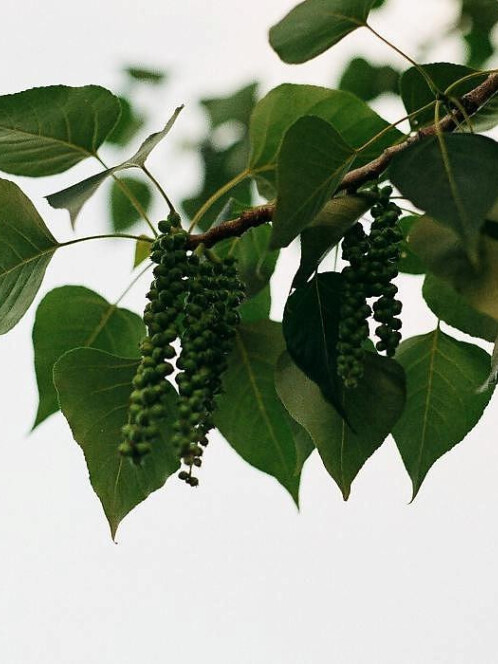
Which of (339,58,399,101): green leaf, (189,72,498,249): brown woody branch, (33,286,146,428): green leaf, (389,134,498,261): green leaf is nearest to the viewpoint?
(389,134,498,261): green leaf

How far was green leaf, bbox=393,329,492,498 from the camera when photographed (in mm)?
469

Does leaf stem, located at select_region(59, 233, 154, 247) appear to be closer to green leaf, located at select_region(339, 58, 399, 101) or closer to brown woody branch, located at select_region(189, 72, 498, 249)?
brown woody branch, located at select_region(189, 72, 498, 249)

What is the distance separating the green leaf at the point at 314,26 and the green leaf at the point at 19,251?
130 millimetres

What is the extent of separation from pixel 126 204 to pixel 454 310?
43 centimetres

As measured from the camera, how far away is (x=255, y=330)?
1.65 ft

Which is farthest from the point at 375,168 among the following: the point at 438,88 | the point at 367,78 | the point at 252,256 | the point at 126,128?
the point at 126,128

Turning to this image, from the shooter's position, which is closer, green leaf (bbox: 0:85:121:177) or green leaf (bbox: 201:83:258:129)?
green leaf (bbox: 0:85:121:177)

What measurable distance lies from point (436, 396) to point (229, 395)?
96 millimetres

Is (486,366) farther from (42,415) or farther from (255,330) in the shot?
(42,415)

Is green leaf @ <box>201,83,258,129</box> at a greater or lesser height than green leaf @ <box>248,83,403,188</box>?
greater

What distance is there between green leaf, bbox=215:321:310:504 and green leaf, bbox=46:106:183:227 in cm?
12

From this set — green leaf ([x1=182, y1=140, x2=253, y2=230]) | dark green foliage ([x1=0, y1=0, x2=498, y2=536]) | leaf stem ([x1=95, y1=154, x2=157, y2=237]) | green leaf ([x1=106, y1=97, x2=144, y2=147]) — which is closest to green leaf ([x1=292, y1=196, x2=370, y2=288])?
dark green foliage ([x1=0, y1=0, x2=498, y2=536])

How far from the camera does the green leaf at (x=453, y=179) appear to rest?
31 centimetres

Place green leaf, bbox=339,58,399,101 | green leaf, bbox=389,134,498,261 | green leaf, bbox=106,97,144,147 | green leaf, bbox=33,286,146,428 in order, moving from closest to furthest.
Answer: green leaf, bbox=389,134,498,261
green leaf, bbox=33,286,146,428
green leaf, bbox=339,58,399,101
green leaf, bbox=106,97,144,147
